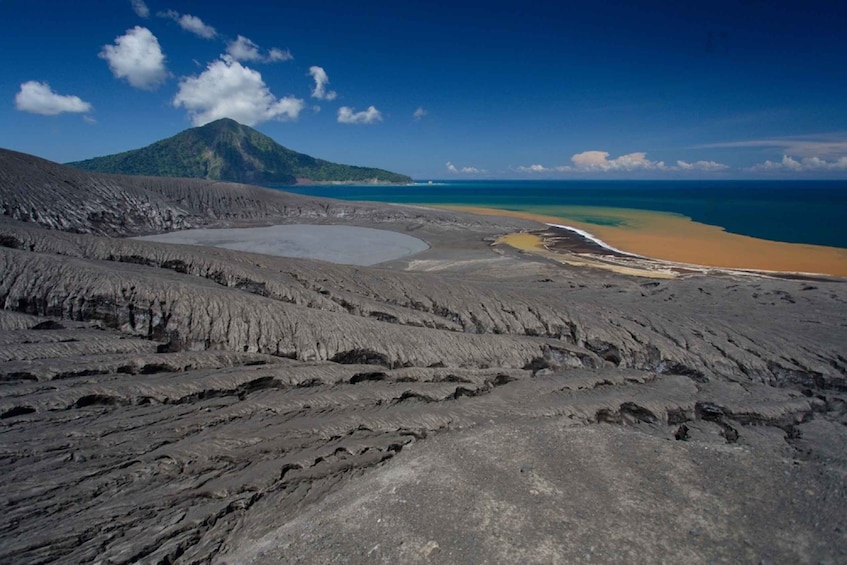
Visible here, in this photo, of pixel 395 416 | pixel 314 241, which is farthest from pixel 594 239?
pixel 395 416

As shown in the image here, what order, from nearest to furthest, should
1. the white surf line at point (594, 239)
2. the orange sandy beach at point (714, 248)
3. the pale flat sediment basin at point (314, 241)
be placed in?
the orange sandy beach at point (714, 248)
the pale flat sediment basin at point (314, 241)
the white surf line at point (594, 239)

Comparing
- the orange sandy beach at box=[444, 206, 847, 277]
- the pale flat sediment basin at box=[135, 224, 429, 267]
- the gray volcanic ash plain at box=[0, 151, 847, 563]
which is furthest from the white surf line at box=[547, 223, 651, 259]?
the gray volcanic ash plain at box=[0, 151, 847, 563]

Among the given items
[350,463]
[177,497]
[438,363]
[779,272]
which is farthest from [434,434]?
[779,272]

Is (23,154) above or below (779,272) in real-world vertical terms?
above

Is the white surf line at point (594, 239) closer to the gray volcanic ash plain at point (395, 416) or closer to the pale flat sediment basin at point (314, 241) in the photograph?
the pale flat sediment basin at point (314, 241)

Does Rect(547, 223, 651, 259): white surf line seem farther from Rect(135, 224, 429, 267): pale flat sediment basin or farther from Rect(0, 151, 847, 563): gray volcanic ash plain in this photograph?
Rect(0, 151, 847, 563): gray volcanic ash plain

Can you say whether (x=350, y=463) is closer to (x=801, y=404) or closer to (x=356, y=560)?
(x=356, y=560)

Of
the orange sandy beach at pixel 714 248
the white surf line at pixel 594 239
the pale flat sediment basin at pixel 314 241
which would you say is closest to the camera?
the orange sandy beach at pixel 714 248

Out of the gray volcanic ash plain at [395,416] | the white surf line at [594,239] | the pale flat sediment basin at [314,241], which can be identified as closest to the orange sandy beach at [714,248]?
the white surf line at [594,239]
